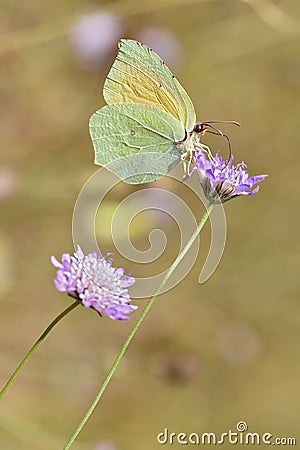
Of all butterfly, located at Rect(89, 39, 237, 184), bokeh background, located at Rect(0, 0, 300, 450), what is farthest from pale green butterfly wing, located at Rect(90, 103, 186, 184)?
bokeh background, located at Rect(0, 0, 300, 450)

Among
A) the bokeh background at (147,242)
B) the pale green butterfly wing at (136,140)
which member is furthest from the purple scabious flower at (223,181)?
the bokeh background at (147,242)

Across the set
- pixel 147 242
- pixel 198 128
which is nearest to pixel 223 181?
pixel 198 128

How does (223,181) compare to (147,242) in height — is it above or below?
below

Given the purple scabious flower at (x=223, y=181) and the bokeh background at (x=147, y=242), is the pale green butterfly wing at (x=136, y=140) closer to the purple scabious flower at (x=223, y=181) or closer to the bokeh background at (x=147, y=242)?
the purple scabious flower at (x=223, y=181)

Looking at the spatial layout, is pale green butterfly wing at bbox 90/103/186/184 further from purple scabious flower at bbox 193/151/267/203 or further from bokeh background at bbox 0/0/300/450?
bokeh background at bbox 0/0/300/450

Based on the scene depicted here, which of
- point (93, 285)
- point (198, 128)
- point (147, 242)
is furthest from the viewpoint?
point (147, 242)

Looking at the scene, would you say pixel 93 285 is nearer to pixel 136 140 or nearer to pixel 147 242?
pixel 136 140

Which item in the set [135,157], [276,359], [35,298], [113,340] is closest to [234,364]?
[276,359]
